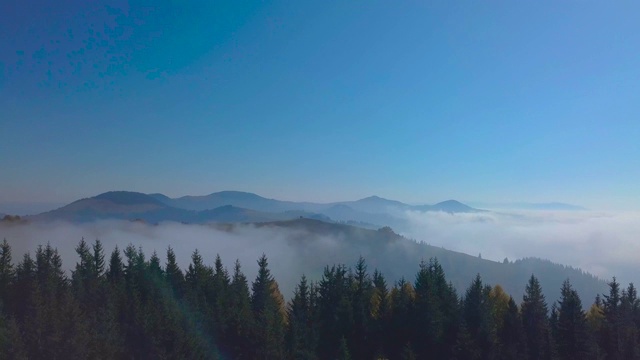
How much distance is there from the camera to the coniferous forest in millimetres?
30828

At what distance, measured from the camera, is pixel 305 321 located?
146ft

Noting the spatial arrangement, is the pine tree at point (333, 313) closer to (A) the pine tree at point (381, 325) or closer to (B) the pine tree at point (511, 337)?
(A) the pine tree at point (381, 325)

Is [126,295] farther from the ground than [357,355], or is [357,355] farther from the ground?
[126,295]

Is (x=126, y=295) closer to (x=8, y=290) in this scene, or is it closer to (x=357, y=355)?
(x=8, y=290)

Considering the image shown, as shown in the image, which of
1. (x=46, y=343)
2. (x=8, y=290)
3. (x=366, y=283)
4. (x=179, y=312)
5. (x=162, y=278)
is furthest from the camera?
(x=162, y=278)

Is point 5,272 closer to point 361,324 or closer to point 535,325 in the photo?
point 361,324

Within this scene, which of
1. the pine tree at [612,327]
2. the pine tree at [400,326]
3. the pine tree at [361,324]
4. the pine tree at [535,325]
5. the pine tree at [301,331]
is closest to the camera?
the pine tree at [301,331]

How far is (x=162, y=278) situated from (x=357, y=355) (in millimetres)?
25637

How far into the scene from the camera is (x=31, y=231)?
19600 cm

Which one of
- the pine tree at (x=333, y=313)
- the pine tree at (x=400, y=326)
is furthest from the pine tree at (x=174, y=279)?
the pine tree at (x=400, y=326)

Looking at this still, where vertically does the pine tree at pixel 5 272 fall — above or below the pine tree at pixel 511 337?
above

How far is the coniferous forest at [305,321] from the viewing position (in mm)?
30828

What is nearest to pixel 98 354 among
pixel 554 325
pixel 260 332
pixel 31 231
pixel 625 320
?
pixel 260 332

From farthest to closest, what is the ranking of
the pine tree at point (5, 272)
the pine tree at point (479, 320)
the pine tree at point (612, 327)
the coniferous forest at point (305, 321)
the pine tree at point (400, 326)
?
the pine tree at point (5, 272) < the pine tree at point (400, 326) < the pine tree at point (612, 327) < the pine tree at point (479, 320) < the coniferous forest at point (305, 321)
